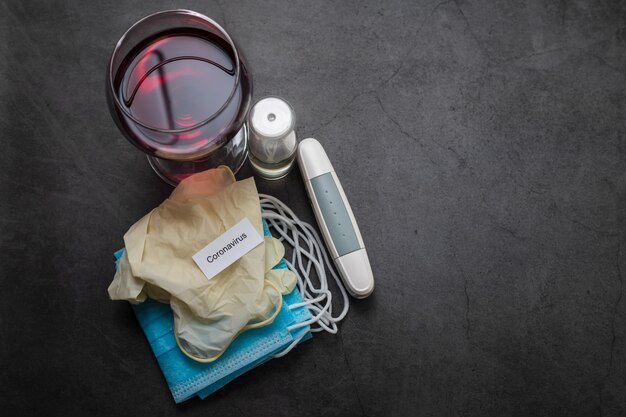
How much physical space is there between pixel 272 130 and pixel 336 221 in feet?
0.57

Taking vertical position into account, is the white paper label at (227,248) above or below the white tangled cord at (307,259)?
above

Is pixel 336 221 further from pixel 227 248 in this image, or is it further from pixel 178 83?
pixel 178 83

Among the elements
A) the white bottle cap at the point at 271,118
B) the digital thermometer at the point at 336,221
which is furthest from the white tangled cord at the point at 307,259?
the white bottle cap at the point at 271,118

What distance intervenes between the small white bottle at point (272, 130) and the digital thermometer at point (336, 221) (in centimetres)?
4

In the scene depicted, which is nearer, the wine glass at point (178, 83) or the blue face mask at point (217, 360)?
the wine glass at point (178, 83)

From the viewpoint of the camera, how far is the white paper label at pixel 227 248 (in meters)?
0.74

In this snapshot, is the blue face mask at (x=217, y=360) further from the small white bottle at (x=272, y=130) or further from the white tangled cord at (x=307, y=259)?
the small white bottle at (x=272, y=130)

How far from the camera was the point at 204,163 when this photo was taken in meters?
0.79

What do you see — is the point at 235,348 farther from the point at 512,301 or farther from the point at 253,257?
the point at 512,301

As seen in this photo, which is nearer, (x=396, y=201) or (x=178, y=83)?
(x=178, y=83)

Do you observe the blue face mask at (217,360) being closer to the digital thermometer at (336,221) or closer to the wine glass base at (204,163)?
the digital thermometer at (336,221)

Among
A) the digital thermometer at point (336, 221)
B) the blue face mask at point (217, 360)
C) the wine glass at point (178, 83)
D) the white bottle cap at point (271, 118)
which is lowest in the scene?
the blue face mask at point (217, 360)

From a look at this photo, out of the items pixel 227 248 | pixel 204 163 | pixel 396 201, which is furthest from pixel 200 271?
pixel 396 201

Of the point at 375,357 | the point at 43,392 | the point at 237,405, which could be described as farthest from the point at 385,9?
the point at 43,392
